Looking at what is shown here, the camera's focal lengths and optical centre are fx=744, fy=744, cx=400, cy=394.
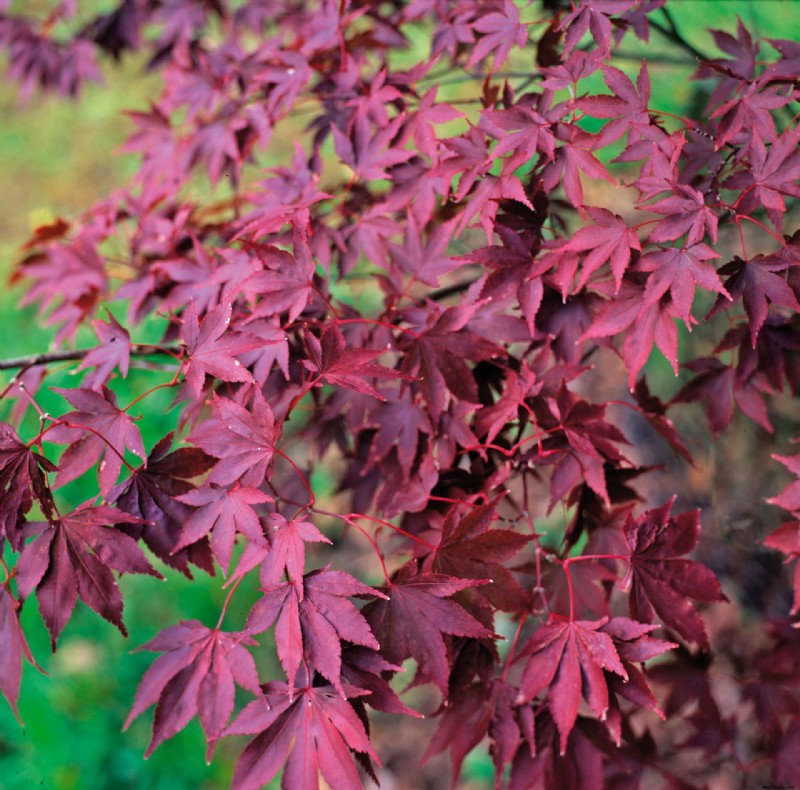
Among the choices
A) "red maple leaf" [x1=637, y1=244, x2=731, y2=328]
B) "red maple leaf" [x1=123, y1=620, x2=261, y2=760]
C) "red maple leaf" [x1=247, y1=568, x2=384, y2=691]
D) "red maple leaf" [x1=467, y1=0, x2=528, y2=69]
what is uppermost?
"red maple leaf" [x1=467, y1=0, x2=528, y2=69]

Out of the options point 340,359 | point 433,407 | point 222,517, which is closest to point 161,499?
point 222,517

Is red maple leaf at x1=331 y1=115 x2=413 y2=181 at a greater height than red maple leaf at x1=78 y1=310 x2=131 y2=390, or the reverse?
red maple leaf at x1=331 y1=115 x2=413 y2=181

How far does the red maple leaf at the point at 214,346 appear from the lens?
109cm

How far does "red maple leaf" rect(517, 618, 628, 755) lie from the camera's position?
1.08m

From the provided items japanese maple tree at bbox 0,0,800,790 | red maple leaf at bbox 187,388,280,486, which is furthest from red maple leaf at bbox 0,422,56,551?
red maple leaf at bbox 187,388,280,486

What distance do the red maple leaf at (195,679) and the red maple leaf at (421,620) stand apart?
0.20 metres

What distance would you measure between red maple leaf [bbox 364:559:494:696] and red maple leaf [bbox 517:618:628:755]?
0.13 meters

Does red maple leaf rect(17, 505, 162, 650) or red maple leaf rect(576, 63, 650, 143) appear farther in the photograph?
red maple leaf rect(576, 63, 650, 143)

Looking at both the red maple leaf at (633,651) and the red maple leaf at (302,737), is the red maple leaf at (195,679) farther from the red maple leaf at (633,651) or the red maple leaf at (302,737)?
the red maple leaf at (633,651)

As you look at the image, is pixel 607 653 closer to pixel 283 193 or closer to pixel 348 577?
pixel 348 577

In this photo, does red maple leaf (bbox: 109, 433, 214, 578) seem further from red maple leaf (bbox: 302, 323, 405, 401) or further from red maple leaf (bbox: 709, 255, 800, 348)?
red maple leaf (bbox: 709, 255, 800, 348)

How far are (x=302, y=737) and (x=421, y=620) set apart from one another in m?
0.23

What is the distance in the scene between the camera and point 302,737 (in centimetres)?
102

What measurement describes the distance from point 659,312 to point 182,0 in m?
1.90
